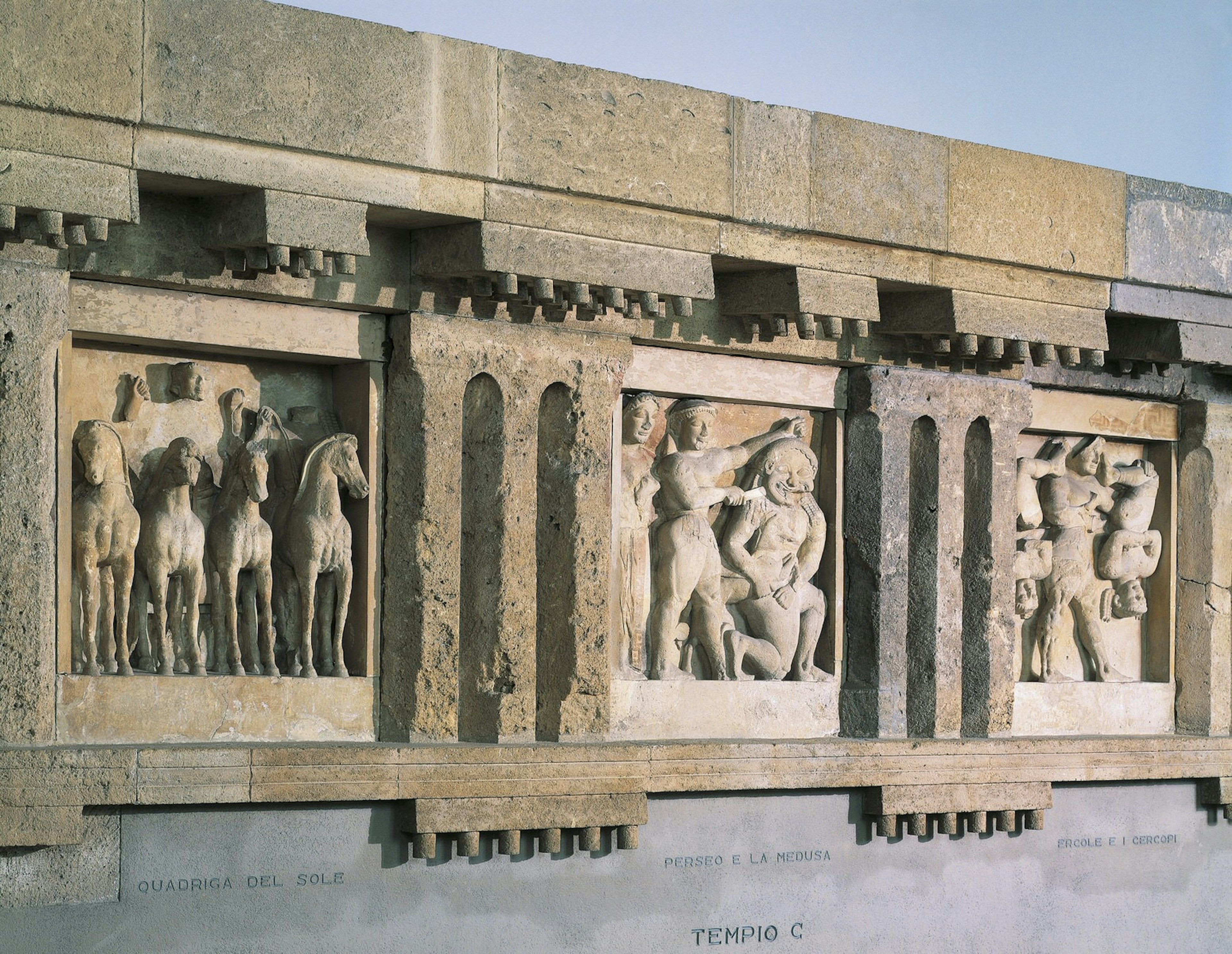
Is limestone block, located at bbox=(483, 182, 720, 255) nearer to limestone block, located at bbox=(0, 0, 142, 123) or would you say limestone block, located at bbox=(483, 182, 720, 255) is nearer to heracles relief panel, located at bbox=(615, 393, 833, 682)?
heracles relief panel, located at bbox=(615, 393, 833, 682)

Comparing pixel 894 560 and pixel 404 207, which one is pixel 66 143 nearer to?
pixel 404 207

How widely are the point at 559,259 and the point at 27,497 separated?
7.57 ft

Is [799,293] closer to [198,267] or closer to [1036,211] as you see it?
[1036,211]

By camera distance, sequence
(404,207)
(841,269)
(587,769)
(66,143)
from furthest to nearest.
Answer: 1. (841,269)
2. (587,769)
3. (404,207)
4. (66,143)

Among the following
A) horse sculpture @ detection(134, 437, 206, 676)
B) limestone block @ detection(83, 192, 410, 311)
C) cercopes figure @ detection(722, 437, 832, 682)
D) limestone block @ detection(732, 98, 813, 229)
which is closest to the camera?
limestone block @ detection(83, 192, 410, 311)

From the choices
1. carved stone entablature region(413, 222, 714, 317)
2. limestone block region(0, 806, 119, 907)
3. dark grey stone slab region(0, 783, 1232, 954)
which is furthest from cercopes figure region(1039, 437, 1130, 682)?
limestone block region(0, 806, 119, 907)

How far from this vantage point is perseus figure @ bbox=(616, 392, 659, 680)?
8.60 meters

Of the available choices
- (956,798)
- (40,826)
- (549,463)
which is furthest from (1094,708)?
(40,826)

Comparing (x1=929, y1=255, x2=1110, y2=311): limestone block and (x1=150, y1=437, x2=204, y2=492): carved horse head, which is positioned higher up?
(x1=929, y1=255, x2=1110, y2=311): limestone block

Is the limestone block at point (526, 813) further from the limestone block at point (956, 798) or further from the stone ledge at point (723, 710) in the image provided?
the limestone block at point (956, 798)

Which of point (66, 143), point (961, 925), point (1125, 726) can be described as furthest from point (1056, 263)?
point (66, 143)

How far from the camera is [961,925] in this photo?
367 inches

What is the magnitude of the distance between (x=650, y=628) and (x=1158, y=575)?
10.6ft

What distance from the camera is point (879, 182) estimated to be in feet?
28.5
